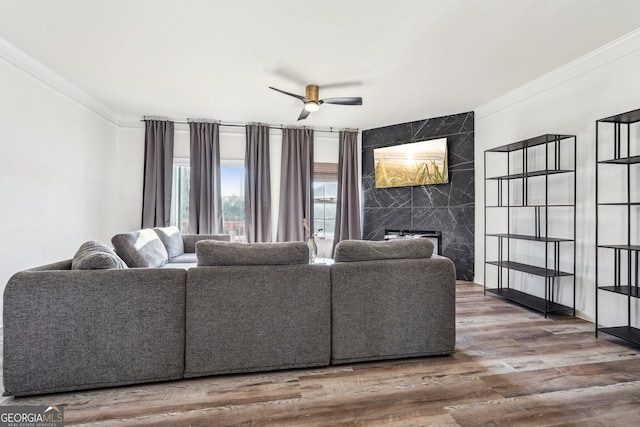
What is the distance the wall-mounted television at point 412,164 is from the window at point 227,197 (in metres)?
2.43

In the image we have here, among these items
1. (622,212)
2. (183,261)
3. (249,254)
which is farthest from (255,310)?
(622,212)

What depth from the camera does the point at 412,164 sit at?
200 inches

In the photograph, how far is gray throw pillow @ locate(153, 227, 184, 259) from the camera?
3.87 m

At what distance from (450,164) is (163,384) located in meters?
4.57

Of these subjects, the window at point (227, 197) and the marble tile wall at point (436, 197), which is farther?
the window at point (227, 197)

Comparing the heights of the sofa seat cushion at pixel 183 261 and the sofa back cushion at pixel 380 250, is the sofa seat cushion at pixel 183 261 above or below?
below

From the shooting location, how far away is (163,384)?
1.88 metres

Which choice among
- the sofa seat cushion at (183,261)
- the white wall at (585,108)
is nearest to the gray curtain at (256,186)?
the sofa seat cushion at (183,261)

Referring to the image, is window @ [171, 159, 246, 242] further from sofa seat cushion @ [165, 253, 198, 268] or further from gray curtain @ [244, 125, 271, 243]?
sofa seat cushion @ [165, 253, 198, 268]

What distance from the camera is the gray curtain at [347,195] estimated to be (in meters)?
5.57

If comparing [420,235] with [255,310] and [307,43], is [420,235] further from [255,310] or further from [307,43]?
[255,310]

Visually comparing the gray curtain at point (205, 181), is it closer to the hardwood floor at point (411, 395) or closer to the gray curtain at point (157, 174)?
the gray curtain at point (157, 174)

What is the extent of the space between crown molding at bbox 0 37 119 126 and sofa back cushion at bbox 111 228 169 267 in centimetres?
194

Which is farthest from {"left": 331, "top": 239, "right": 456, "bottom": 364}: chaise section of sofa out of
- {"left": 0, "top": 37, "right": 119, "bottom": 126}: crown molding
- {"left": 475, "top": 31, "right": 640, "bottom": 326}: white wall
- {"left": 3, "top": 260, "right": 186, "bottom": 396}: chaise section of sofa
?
{"left": 0, "top": 37, "right": 119, "bottom": 126}: crown molding
